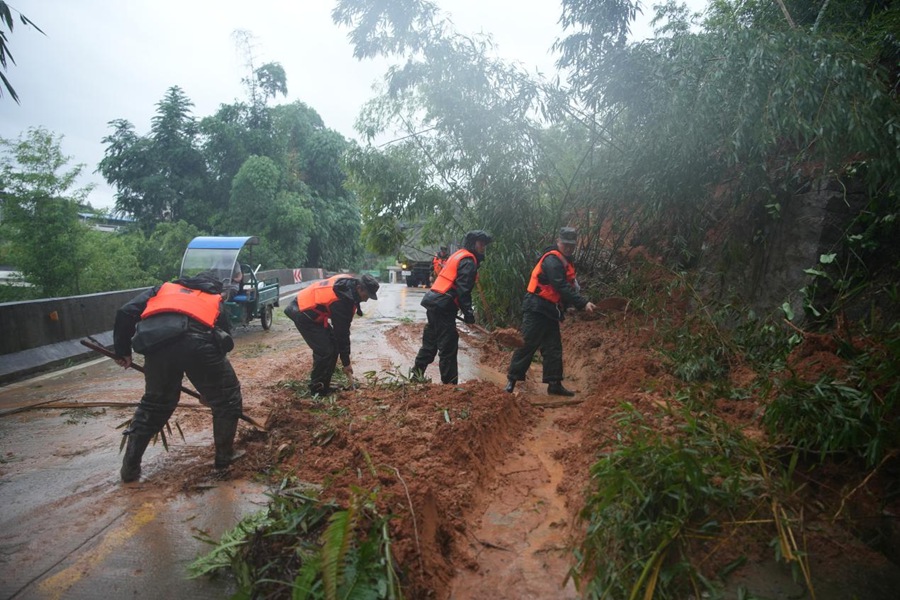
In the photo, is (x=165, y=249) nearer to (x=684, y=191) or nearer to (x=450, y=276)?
(x=450, y=276)

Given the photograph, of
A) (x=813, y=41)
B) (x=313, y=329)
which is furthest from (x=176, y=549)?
(x=813, y=41)

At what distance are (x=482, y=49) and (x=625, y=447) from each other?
845 centimetres

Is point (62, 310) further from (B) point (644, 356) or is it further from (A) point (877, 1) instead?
(A) point (877, 1)

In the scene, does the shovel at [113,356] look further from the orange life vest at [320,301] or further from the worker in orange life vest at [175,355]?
the orange life vest at [320,301]

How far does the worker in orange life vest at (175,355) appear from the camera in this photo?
3928 millimetres

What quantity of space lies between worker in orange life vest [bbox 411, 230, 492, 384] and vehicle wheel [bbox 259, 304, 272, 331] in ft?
22.6

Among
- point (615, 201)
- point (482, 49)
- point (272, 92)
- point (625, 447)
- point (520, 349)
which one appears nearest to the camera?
point (625, 447)

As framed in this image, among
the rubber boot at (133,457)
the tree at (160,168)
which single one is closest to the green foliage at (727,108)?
the rubber boot at (133,457)

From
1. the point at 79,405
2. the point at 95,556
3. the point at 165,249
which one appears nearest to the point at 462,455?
the point at 95,556

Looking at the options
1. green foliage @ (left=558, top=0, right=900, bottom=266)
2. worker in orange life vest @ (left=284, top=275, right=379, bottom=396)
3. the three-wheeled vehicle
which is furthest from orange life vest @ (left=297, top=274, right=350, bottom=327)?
the three-wheeled vehicle

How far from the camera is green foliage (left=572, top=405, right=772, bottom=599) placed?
243cm

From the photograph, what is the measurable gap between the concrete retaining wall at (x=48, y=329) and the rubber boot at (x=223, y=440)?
16.7ft

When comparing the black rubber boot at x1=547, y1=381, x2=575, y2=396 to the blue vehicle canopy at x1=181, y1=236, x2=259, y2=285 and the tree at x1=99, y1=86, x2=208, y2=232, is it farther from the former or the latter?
the tree at x1=99, y1=86, x2=208, y2=232

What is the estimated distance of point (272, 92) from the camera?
107 feet
